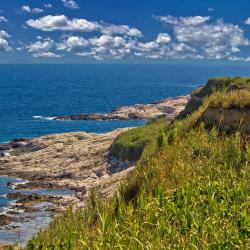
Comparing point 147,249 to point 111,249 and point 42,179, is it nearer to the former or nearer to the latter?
point 111,249

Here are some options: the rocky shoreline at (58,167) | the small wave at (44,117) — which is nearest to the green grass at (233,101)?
the rocky shoreline at (58,167)

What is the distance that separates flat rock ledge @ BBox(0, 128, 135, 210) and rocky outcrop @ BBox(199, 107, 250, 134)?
1592 inches

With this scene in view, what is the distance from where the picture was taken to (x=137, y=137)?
260 feet

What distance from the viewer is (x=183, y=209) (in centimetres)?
1177

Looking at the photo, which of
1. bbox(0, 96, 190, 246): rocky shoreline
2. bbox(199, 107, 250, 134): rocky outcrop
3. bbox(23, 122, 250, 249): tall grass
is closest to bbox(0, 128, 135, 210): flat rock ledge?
bbox(0, 96, 190, 246): rocky shoreline

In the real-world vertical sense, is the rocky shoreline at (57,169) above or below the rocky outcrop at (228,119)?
below

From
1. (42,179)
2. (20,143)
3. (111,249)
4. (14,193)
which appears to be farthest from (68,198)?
(111,249)

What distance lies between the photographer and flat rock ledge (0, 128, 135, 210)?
7256 centimetres

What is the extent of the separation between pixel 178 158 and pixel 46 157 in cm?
7713

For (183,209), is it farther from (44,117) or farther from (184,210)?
(44,117)

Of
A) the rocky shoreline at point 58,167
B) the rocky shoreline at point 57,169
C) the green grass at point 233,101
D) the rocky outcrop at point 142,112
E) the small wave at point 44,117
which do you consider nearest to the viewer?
the green grass at point 233,101

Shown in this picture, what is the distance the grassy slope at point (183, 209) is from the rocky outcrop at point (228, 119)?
2283 mm

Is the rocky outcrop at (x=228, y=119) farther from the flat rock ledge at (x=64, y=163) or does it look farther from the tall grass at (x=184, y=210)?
the flat rock ledge at (x=64, y=163)

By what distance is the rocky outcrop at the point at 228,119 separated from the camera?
19.8 metres
